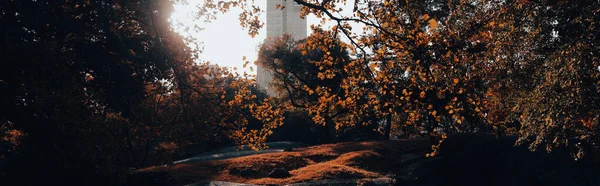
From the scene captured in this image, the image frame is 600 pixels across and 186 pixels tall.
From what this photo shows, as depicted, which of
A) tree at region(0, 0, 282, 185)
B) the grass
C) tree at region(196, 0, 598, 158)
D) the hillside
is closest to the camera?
tree at region(196, 0, 598, 158)

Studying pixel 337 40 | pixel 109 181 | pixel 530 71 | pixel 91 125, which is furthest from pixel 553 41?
pixel 109 181

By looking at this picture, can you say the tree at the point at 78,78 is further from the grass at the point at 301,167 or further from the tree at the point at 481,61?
the grass at the point at 301,167

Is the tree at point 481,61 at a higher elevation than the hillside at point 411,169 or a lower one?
higher

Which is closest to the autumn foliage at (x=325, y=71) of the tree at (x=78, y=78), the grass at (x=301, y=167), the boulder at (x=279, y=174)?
the tree at (x=78, y=78)

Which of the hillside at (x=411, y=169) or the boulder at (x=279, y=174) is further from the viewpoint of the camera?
the boulder at (x=279, y=174)

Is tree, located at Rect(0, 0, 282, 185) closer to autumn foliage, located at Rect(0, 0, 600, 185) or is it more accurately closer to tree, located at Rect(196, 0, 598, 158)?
autumn foliage, located at Rect(0, 0, 600, 185)

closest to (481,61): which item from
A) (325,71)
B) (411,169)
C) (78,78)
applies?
(325,71)

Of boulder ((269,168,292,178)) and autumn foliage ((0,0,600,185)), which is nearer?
autumn foliage ((0,0,600,185))

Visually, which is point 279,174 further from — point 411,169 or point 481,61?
point 481,61

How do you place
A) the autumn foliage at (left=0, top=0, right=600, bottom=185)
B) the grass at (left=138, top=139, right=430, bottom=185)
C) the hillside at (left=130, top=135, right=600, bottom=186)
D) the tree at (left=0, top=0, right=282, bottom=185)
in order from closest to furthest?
the autumn foliage at (left=0, top=0, right=600, bottom=185), the tree at (left=0, top=0, right=282, bottom=185), the hillside at (left=130, top=135, right=600, bottom=186), the grass at (left=138, top=139, right=430, bottom=185)

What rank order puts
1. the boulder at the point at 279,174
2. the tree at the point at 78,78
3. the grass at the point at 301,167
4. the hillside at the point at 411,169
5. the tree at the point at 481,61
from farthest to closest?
1. the boulder at the point at 279,174
2. the grass at the point at 301,167
3. the hillside at the point at 411,169
4. the tree at the point at 78,78
5. the tree at the point at 481,61

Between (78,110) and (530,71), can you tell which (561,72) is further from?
(78,110)

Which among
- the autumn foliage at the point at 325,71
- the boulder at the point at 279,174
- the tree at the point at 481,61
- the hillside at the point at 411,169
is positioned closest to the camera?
the tree at the point at 481,61

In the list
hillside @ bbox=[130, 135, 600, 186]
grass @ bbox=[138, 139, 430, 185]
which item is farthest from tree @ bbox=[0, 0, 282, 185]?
hillside @ bbox=[130, 135, 600, 186]
